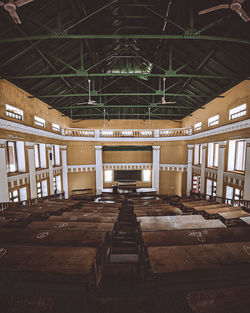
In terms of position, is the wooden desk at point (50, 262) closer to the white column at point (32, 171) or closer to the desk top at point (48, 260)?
the desk top at point (48, 260)

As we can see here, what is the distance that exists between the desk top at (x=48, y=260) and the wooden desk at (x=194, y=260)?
126 centimetres

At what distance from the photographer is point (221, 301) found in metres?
2.02

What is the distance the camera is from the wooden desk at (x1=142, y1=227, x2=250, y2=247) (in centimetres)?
334

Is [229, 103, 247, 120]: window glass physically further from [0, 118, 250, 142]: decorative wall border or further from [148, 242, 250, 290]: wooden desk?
[148, 242, 250, 290]: wooden desk

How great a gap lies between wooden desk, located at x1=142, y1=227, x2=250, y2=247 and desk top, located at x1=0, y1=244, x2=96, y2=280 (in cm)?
140

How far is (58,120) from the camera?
14938mm

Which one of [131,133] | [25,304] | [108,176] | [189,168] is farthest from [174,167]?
[25,304]

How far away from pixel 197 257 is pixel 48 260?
9.43 feet

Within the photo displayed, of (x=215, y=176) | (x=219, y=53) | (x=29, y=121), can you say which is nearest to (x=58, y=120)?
(x=29, y=121)

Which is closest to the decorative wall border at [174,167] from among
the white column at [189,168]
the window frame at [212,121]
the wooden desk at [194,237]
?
the white column at [189,168]

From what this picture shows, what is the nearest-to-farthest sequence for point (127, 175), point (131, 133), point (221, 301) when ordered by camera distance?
1. point (221, 301)
2. point (131, 133)
3. point (127, 175)

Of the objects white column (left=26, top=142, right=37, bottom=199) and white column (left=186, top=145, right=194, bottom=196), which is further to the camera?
white column (left=186, top=145, right=194, bottom=196)

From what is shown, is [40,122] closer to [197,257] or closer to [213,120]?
[197,257]

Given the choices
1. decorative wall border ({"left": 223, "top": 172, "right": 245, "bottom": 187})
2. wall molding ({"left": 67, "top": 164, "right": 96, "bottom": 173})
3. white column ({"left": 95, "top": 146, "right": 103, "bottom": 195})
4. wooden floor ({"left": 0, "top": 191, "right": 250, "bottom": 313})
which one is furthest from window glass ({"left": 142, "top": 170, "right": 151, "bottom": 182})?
wooden floor ({"left": 0, "top": 191, "right": 250, "bottom": 313})
